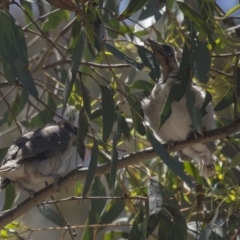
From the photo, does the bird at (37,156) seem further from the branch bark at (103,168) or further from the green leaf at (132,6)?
the green leaf at (132,6)

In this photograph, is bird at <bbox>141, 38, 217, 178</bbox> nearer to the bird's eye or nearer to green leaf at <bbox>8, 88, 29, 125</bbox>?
the bird's eye

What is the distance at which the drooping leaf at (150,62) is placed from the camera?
2775mm

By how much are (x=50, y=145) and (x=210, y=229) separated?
4.19ft

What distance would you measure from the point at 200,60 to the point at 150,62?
41cm

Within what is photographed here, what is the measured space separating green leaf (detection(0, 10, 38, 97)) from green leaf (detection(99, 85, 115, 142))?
0.97 ft

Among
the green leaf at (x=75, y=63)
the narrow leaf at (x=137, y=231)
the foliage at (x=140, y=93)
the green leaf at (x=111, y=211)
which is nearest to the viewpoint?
the green leaf at (x=75, y=63)

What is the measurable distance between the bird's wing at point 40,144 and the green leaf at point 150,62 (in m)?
0.89

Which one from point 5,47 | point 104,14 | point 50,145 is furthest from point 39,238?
point 5,47

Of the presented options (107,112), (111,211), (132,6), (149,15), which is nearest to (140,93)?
(111,211)

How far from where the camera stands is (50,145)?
3645 mm

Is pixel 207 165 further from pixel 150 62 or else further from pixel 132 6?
pixel 132 6

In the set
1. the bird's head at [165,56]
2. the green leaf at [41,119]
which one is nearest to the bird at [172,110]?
the bird's head at [165,56]

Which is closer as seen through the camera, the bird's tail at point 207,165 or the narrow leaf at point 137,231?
the narrow leaf at point 137,231

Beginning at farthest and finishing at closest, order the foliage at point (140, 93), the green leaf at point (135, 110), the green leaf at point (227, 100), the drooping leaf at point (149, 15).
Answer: the green leaf at point (227, 100) < the drooping leaf at point (149, 15) < the green leaf at point (135, 110) < the foliage at point (140, 93)
